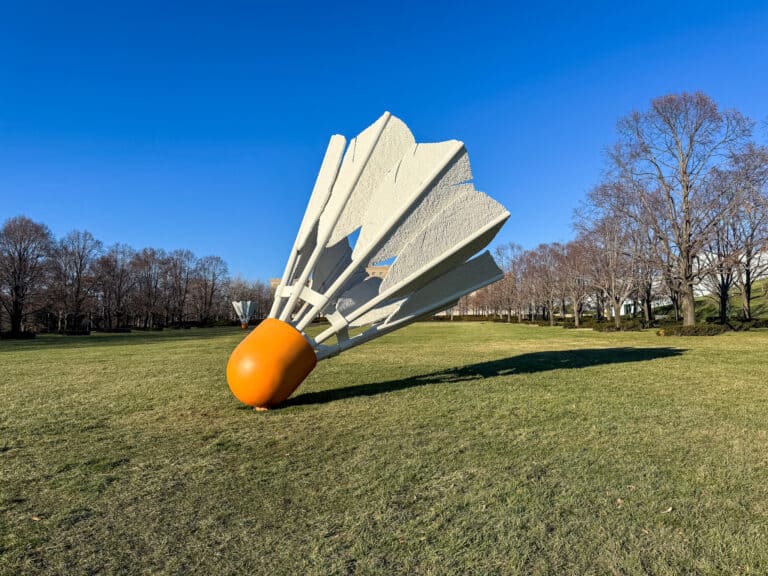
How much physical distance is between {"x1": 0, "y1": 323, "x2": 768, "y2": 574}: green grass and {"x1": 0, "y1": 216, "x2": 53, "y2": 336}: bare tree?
33.9 m

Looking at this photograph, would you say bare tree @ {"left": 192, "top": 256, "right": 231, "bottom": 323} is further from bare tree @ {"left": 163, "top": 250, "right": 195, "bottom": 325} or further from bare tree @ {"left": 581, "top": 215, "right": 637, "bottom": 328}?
bare tree @ {"left": 581, "top": 215, "right": 637, "bottom": 328}

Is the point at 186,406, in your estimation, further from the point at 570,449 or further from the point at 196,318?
the point at 196,318

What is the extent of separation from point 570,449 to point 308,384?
17.0 ft

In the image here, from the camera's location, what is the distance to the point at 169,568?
2535 millimetres

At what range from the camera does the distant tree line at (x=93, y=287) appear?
34812 mm

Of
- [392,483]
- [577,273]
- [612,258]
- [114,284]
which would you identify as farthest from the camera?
[114,284]

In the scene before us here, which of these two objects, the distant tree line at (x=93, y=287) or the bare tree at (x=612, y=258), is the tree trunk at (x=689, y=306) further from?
the distant tree line at (x=93, y=287)

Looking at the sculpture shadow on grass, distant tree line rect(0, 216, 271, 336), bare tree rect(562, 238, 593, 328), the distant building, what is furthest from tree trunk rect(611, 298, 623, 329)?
distant tree line rect(0, 216, 271, 336)

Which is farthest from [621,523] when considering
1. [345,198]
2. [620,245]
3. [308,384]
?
[620,245]

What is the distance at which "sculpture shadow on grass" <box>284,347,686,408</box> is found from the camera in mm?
7555

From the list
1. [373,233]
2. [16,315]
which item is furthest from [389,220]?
[16,315]

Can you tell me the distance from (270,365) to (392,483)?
2726 millimetres

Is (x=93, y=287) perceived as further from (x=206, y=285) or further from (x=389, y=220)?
(x=389, y=220)

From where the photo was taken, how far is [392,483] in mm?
3715
